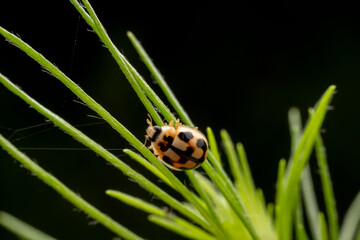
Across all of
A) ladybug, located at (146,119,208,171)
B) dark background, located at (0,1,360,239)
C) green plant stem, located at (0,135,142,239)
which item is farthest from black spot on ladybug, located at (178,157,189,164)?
dark background, located at (0,1,360,239)

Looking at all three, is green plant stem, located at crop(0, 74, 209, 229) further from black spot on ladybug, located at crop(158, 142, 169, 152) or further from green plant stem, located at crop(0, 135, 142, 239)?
black spot on ladybug, located at crop(158, 142, 169, 152)

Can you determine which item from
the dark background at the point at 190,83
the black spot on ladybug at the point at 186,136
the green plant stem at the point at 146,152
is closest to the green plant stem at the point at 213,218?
the green plant stem at the point at 146,152

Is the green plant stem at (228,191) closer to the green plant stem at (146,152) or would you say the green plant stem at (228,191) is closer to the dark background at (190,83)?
the green plant stem at (146,152)

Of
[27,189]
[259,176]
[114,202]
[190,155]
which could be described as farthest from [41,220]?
[190,155]

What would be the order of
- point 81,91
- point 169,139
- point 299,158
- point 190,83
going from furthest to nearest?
point 190,83 < point 169,139 < point 299,158 < point 81,91

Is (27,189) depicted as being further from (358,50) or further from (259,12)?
(358,50)

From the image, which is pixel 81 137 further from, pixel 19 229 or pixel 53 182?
pixel 19 229

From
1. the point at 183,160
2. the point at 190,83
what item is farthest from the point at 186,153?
the point at 190,83
